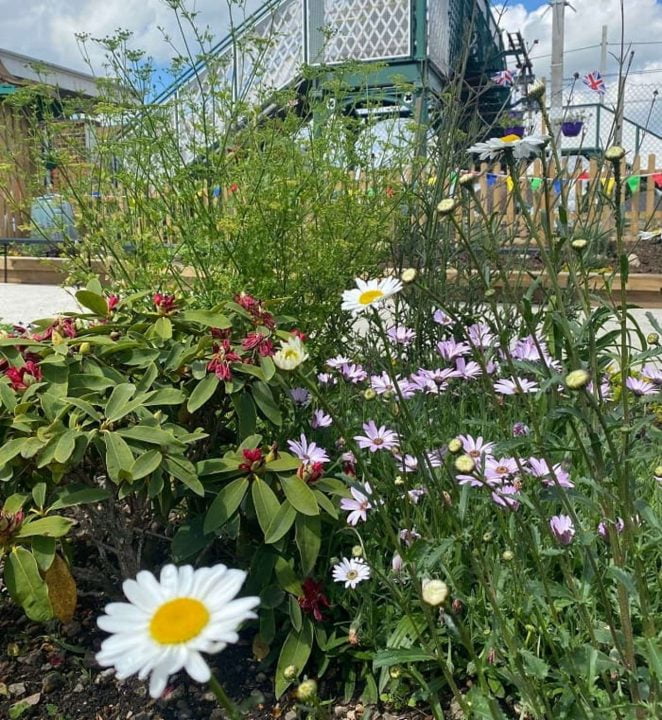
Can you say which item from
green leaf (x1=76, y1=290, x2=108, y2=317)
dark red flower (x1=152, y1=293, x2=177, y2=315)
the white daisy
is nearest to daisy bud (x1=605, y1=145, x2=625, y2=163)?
the white daisy

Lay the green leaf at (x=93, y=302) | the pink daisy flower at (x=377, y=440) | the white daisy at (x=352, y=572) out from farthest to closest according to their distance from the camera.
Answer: the green leaf at (x=93, y=302) < the pink daisy flower at (x=377, y=440) < the white daisy at (x=352, y=572)

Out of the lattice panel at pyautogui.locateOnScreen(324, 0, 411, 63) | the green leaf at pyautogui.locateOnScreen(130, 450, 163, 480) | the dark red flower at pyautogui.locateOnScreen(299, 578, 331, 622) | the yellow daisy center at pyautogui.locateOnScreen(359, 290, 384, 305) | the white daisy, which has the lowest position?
the dark red flower at pyautogui.locateOnScreen(299, 578, 331, 622)

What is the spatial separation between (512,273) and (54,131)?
6.66 feet

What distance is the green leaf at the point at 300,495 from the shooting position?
1.45 metres

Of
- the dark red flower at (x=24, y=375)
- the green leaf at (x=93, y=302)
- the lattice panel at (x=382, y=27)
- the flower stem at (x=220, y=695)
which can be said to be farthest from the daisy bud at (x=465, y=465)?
the lattice panel at (x=382, y=27)

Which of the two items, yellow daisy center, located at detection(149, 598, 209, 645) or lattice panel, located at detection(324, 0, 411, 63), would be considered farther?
lattice panel, located at detection(324, 0, 411, 63)

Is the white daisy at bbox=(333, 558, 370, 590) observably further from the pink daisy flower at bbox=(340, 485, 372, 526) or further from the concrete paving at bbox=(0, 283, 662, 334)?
the concrete paving at bbox=(0, 283, 662, 334)

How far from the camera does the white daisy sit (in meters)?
1.44

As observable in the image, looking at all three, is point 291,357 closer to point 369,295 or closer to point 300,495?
point 369,295

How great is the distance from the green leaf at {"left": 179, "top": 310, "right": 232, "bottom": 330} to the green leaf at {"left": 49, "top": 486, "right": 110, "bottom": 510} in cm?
48

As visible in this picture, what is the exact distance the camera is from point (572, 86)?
2.87 m

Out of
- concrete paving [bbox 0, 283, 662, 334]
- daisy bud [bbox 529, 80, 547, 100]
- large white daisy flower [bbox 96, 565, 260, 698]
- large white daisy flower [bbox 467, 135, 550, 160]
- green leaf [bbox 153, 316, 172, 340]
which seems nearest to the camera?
large white daisy flower [bbox 96, 565, 260, 698]

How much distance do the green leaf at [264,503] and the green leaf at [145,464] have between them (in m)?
0.21

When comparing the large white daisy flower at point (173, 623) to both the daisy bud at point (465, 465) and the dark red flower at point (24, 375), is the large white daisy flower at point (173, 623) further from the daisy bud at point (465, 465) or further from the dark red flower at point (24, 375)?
the dark red flower at point (24, 375)
